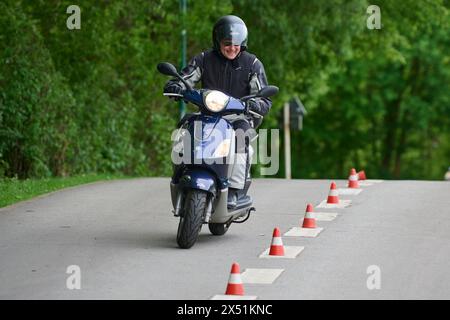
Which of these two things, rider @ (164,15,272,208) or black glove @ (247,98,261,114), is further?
rider @ (164,15,272,208)

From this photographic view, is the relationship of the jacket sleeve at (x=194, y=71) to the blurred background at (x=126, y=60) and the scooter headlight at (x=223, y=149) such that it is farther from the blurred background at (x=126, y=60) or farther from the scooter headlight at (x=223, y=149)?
the blurred background at (x=126, y=60)

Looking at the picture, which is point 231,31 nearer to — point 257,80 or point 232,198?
point 257,80

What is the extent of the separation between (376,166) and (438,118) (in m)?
3.19

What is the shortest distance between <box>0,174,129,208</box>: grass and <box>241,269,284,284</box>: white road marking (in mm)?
5559

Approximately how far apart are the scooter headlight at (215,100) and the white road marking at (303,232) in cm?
173

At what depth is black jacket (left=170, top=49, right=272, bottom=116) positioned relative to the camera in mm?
13570

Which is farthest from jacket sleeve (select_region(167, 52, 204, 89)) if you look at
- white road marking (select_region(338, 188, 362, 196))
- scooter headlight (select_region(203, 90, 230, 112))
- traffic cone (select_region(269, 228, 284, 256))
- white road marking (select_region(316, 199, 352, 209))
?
white road marking (select_region(338, 188, 362, 196))

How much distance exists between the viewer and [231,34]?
1339 centimetres

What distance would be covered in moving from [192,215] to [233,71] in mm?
1745

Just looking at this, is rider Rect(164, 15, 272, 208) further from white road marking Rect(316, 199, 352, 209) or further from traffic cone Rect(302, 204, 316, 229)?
white road marking Rect(316, 199, 352, 209)

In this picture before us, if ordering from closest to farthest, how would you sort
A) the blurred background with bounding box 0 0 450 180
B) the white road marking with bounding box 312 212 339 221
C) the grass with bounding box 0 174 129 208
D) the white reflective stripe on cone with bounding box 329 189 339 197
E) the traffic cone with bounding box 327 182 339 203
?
the white road marking with bounding box 312 212 339 221
the traffic cone with bounding box 327 182 339 203
the white reflective stripe on cone with bounding box 329 189 339 197
the grass with bounding box 0 174 129 208
the blurred background with bounding box 0 0 450 180

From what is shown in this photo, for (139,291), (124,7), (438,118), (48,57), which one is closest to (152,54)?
(124,7)

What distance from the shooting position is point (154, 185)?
19859 millimetres

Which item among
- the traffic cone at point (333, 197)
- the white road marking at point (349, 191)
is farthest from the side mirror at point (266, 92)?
the white road marking at point (349, 191)
